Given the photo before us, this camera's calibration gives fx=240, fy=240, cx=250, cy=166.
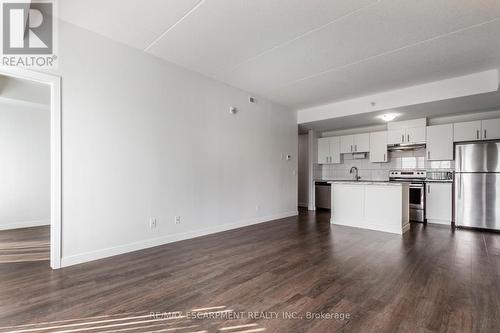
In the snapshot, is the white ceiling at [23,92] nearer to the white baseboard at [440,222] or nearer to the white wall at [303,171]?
the white wall at [303,171]

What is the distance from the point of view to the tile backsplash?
5.75 metres

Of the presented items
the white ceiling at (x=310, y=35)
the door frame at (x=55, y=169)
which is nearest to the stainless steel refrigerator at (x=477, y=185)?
the white ceiling at (x=310, y=35)

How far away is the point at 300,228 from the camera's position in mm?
4750

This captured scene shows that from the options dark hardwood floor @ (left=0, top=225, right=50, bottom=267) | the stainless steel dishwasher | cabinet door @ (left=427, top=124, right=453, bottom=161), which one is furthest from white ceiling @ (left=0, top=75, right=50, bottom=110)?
cabinet door @ (left=427, top=124, right=453, bottom=161)

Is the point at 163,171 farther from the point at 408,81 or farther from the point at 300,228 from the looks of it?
the point at 408,81

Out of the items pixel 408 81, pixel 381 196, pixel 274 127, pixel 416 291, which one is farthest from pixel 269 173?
pixel 416 291

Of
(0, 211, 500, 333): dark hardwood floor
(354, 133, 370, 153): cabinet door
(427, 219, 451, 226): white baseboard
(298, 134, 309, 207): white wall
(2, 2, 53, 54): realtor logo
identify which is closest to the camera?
(0, 211, 500, 333): dark hardwood floor

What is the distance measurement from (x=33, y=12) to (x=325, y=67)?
3.73 m

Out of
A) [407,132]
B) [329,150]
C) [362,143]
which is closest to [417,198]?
[407,132]

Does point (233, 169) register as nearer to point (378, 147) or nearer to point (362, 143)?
point (362, 143)

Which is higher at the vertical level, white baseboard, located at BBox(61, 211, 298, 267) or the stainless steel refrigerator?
the stainless steel refrigerator

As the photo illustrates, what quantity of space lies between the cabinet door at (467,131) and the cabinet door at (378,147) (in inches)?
54.5

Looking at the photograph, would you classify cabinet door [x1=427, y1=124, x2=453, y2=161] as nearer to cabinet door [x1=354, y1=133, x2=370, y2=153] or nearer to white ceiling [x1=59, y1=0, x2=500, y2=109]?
cabinet door [x1=354, y1=133, x2=370, y2=153]

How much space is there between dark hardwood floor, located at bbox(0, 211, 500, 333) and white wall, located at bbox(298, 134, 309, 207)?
402cm
